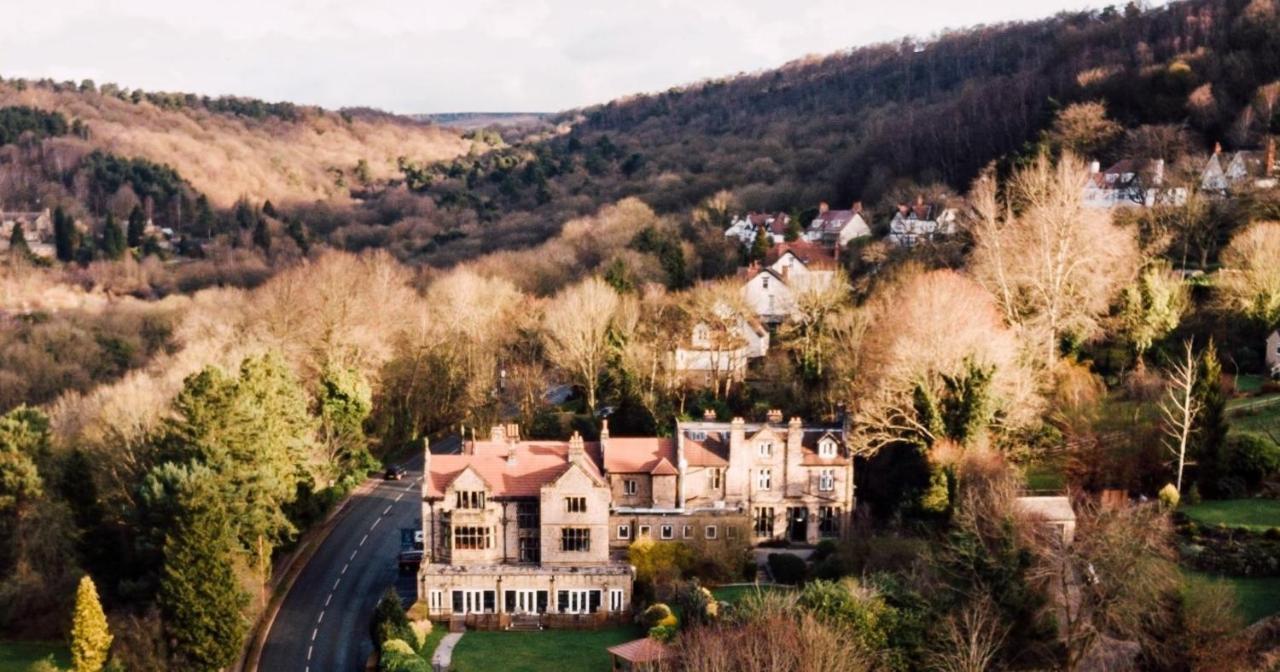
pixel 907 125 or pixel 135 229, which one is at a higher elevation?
pixel 907 125

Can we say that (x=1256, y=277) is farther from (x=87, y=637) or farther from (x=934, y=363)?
(x=87, y=637)

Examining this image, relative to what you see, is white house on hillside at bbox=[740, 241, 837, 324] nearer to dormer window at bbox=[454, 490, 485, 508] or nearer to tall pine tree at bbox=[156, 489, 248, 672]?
dormer window at bbox=[454, 490, 485, 508]

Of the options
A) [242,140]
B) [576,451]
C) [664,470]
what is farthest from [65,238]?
[664,470]

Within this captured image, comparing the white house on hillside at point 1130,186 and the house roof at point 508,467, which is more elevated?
the white house on hillside at point 1130,186

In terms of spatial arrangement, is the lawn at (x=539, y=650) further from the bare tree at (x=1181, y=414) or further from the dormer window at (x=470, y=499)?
the bare tree at (x=1181, y=414)

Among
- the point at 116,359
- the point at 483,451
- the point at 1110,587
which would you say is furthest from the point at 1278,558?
the point at 116,359

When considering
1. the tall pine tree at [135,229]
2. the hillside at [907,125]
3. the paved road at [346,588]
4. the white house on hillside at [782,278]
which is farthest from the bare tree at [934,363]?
the tall pine tree at [135,229]
